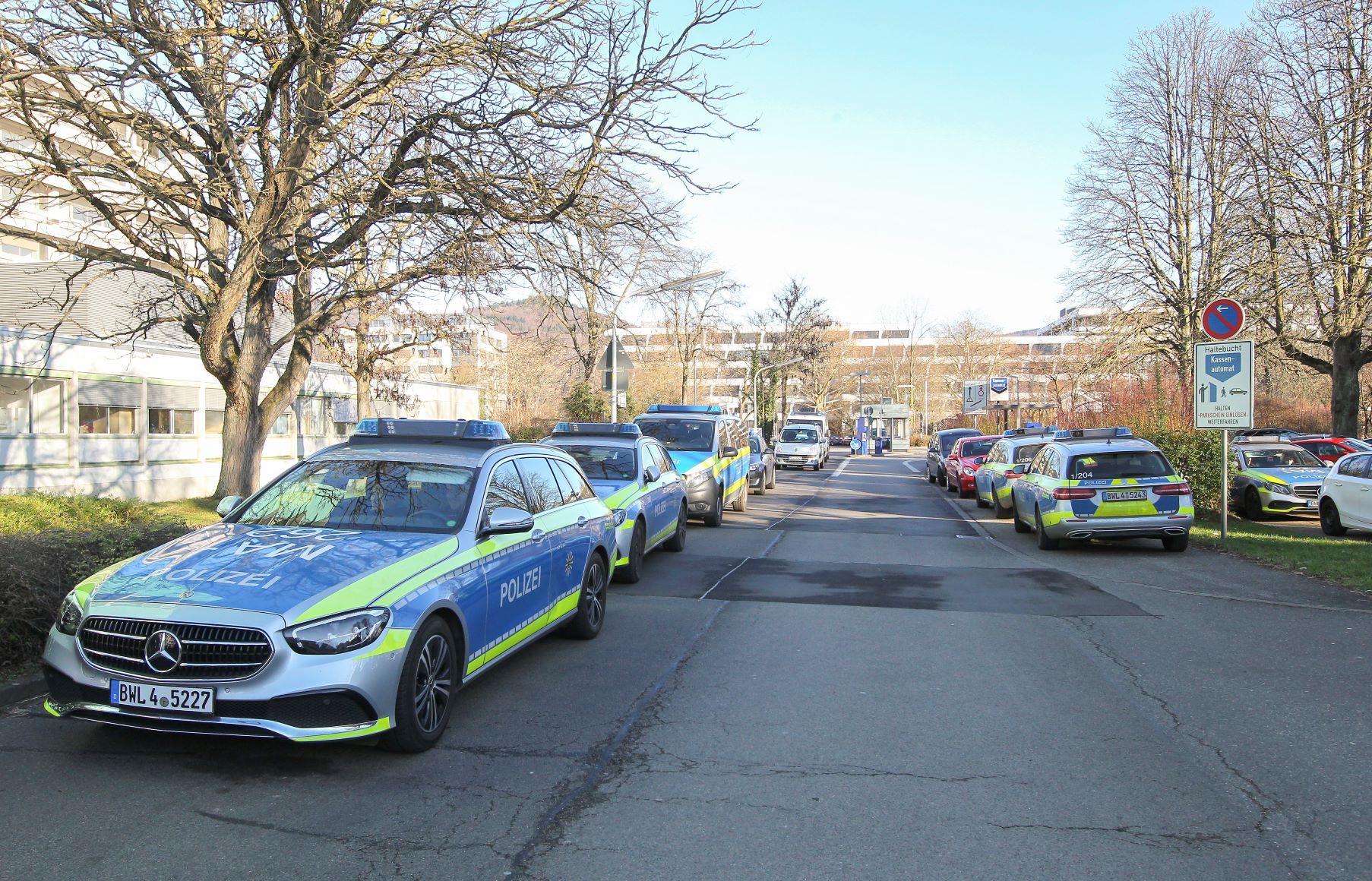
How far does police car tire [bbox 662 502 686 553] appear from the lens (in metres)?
13.7

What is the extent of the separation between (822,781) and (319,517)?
11.1 feet

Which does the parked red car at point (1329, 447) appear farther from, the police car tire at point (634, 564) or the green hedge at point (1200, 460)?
the police car tire at point (634, 564)

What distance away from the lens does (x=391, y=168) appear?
A: 1148 centimetres

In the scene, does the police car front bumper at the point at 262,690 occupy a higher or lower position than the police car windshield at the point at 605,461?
lower

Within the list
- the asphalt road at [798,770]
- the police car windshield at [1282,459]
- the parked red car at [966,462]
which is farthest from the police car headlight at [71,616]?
the parked red car at [966,462]

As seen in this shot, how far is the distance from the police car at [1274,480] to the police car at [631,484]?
36.8ft

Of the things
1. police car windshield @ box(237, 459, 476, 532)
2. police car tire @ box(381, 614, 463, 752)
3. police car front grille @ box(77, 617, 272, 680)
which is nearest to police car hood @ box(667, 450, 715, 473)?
police car windshield @ box(237, 459, 476, 532)

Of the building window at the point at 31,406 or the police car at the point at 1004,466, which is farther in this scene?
the building window at the point at 31,406

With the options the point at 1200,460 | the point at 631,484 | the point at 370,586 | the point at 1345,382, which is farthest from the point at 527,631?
the point at 1345,382

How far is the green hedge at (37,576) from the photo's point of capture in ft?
19.7

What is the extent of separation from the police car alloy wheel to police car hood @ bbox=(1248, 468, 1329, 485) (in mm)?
14975

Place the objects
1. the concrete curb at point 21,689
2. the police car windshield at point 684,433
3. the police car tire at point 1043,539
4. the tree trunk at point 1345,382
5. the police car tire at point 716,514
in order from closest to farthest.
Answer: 1. the concrete curb at point 21,689
2. the police car tire at point 1043,539
3. the police car tire at point 716,514
4. the police car windshield at point 684,433
5. the tree trunk at point 1345,382

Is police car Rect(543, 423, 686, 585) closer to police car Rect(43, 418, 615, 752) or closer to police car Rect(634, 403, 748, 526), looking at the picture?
police car Rect(634, 403, 748, 526)

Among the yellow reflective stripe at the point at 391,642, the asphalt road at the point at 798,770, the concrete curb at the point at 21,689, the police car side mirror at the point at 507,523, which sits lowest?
the asphalt road at the point at 798,770
